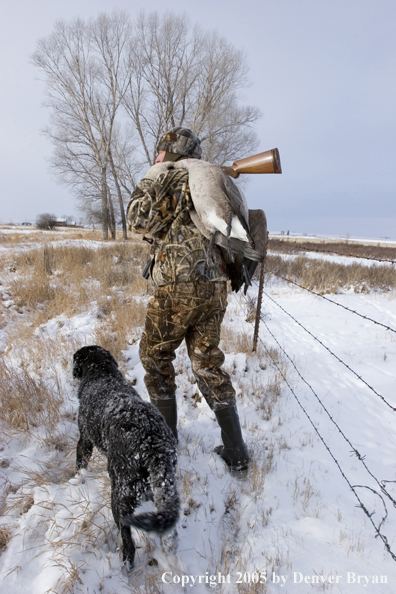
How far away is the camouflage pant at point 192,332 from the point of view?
5.44 feet

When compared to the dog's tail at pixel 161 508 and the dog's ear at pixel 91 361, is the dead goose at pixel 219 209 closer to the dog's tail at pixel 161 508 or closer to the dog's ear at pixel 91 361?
the dog's tail at pixel 161 508

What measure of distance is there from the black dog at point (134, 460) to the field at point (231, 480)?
24 cm

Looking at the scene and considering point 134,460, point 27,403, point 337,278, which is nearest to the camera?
point 134,460

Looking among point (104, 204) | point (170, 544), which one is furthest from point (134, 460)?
point (104, 204)

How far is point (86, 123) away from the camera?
712 inches

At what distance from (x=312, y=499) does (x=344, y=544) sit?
Answer: 0.93ft

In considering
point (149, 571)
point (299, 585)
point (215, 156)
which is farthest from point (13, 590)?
point (215, 156)

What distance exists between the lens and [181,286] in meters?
1.65

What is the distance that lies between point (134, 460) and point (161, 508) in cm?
22

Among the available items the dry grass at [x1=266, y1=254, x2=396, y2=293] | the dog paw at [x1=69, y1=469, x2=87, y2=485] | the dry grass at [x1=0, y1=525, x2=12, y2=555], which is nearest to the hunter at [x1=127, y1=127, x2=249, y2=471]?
the dog paw at [x1=69, y1=469, x2=87, y2=485]

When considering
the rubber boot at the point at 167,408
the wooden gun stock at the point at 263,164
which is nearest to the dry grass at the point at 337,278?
the wooden gun stock at the point at 263,164

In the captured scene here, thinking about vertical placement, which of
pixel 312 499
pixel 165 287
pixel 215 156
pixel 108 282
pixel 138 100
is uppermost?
pixel 138 100

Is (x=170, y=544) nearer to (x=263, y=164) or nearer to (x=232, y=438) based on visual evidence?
(x=232, y=438)

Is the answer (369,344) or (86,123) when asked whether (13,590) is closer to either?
(369,344)
